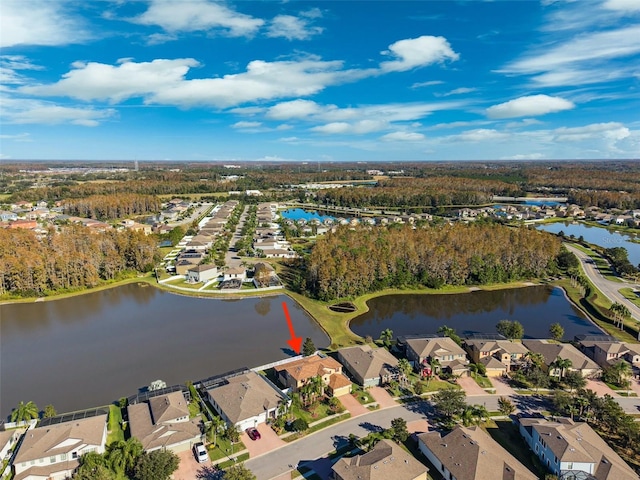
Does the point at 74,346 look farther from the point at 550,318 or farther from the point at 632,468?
the point at 550,318

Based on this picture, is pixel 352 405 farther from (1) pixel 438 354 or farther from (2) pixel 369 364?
(1) pixel 438 354

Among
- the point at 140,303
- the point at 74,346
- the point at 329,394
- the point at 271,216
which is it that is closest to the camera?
the point at 329,394

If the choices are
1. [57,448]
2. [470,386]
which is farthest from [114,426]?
[470,386]

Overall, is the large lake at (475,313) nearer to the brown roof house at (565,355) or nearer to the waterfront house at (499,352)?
the brown roof house at (565,355)

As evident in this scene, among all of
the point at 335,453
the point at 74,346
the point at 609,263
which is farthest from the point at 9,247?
the point at 609,263

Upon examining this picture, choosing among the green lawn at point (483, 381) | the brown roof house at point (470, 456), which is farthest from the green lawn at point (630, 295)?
the brown roof house at point (470, 456)
